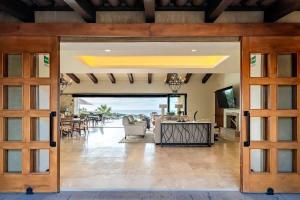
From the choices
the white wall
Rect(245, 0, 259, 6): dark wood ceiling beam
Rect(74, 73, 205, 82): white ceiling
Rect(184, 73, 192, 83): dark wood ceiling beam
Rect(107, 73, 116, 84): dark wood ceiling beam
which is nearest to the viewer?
Rect(245, 0, 259, 6): dark wood ceiling beam

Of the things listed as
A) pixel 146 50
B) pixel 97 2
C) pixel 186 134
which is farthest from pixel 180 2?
pixel 186 134

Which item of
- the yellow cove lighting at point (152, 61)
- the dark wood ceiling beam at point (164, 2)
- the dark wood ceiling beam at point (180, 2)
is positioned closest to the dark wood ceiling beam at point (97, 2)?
the dark wood ceiling beam at point (164, 2)

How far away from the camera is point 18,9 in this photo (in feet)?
13.9

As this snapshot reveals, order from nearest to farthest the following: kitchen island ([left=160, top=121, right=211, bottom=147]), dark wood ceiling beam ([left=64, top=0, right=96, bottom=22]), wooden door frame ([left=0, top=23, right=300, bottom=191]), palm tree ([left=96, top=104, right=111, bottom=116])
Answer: dark wood ceiling beam ([left=64, top=0, right=96, bottom=22])
wooden door frame ([left=0, top=23, right=300, bottom=191])
kitchen island ([left=160, top=121, right=211, bottom=147])
palm tree ([left=96, top=104, right=111, bottom=116])

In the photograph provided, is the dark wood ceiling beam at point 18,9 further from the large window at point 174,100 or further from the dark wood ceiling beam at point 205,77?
the large window at point 174,100

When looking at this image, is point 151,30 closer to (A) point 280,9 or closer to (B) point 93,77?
(A) point 280,9

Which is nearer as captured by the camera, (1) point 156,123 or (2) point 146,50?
(2) point 146,50

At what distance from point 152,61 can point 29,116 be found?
21.6 ft

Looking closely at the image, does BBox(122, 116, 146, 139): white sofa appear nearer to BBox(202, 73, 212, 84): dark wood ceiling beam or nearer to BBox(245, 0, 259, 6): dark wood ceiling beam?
BBox(202, 73, 212, 84): dark wood ceiling beam

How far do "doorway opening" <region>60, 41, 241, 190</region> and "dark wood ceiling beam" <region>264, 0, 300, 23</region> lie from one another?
1.13 meters

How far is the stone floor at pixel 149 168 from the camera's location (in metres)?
4.92

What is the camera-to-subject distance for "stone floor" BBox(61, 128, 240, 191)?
492 centimetres

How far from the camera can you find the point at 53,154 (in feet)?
14.4

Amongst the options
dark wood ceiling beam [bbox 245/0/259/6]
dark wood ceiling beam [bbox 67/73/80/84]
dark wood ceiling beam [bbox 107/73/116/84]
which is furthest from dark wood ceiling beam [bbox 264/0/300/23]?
dark wood ceiling beam [bbox 67/73/80/84]
